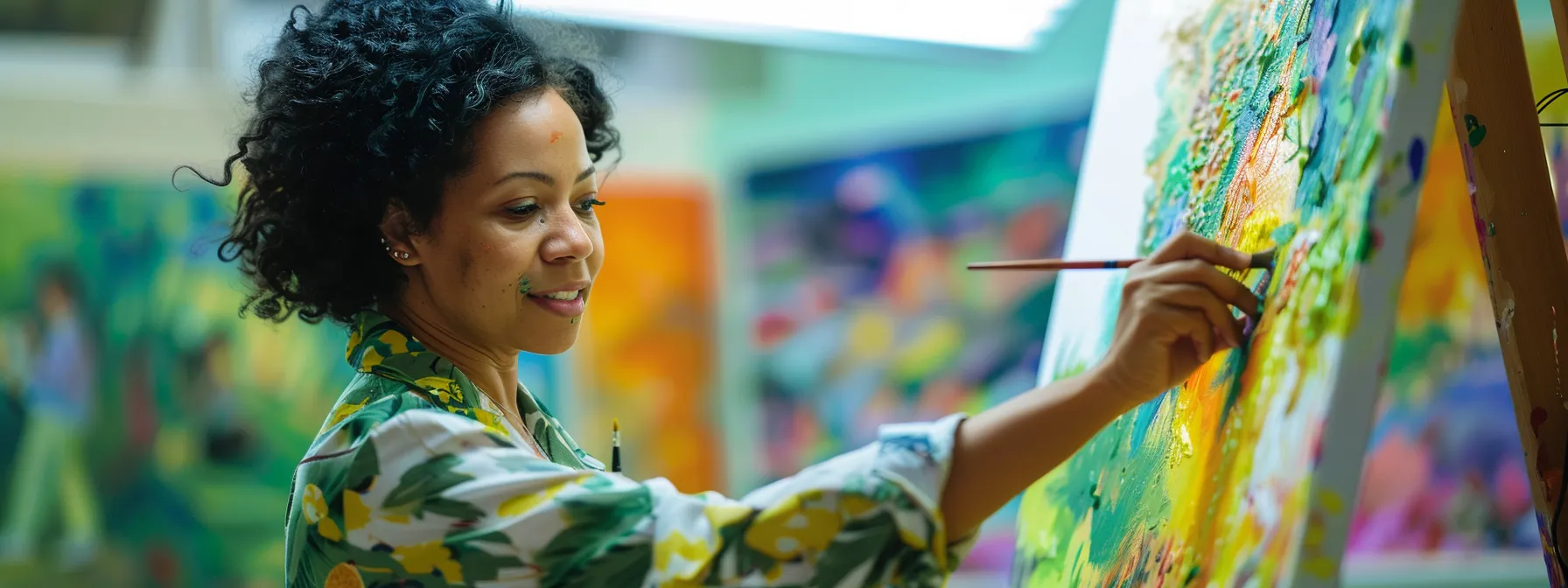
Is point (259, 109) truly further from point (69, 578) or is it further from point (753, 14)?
point (69, 578)

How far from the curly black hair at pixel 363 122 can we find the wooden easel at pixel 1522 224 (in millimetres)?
903

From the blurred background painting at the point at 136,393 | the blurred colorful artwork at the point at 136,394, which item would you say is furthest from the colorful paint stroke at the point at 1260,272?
the blurred background painting at the point at 136,393

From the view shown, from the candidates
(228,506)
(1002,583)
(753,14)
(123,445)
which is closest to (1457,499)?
(1002,583)

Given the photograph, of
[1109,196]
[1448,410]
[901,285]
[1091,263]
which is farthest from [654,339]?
[1091,263]

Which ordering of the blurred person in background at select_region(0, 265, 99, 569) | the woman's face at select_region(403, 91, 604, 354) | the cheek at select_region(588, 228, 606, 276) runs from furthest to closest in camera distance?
the blurred person in background at select_region(0, 265, 99, 569), the cheek at select_region(588, 228, 606, 276), the woman's face at select_region(403, 91, 604, 354)

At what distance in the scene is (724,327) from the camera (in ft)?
17.8

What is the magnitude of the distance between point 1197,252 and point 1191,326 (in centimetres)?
6

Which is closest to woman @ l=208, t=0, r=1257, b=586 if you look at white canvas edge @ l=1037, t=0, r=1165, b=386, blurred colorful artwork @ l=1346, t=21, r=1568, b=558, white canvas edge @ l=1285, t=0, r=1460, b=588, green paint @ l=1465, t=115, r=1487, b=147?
white canvas edge @ l=1285, t=0, r=1460, b=588

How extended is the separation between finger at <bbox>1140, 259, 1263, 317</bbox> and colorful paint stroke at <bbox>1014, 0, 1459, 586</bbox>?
0.03 metres

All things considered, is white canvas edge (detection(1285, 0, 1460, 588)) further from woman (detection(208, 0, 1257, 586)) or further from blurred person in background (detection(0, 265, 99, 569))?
blurred person in background (detection(0, 265, 99, 569))

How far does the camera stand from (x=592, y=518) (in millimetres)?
968

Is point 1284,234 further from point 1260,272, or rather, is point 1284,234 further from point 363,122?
point 363,122

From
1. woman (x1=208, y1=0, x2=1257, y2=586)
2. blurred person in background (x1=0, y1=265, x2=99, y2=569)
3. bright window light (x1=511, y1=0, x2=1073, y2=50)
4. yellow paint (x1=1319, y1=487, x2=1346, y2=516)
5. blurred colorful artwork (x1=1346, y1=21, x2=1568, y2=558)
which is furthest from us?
blurred person in background (x1=0, y1=265, x2=99, y2=569)

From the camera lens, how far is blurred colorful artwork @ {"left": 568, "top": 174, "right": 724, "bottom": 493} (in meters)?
5.19
